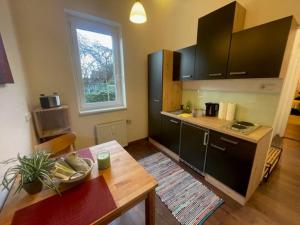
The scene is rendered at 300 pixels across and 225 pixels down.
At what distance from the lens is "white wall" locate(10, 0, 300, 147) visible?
5.42ft

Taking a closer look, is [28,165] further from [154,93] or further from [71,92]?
[154,93]

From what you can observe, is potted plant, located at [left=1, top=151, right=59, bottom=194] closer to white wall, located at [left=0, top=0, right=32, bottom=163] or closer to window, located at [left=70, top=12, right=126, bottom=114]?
white wall, located at [left=0, top=0, right=32, bottom=163]

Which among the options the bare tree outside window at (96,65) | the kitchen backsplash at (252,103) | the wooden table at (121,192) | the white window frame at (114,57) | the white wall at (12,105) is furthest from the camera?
the bare tree outside window at (96,65)

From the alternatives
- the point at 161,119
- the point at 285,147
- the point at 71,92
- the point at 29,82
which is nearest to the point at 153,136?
the point at 161,119

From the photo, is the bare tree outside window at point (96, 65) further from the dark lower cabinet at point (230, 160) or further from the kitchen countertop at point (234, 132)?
the dark lower cabinet at point (230, 160)

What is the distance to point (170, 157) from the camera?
2.45 m

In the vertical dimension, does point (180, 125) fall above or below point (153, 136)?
above

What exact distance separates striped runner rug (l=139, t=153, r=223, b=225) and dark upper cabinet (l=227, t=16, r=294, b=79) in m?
1.49

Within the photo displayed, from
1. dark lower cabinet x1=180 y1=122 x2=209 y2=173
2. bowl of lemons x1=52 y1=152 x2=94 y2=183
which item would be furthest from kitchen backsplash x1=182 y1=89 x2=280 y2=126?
bowl of lemons x1=52 y1=152 x2=94 y2=183

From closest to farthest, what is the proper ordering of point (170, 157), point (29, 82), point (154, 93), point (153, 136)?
point (29, 82), point (170, 157), point (154, 93), point (153, 136)

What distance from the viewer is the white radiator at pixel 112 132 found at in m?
2.41

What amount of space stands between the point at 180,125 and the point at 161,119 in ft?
1.62

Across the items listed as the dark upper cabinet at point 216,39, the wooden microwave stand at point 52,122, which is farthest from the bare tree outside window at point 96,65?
the dark upper cabinet at point 216,39

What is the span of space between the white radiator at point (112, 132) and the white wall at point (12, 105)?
100cm
